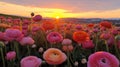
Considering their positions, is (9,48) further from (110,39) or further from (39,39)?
(110,39)

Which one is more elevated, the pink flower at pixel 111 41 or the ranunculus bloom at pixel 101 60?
the ranunculus bloom at pixel 101 60

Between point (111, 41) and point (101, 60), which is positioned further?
point (111, 41)

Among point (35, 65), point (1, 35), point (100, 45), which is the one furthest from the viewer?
point (100, 45)

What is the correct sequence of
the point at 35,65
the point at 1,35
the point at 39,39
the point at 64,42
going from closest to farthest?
the point at 35,65
the point at 64,42
the point at 1,35
the point at 39,39

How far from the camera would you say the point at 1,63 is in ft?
10.0

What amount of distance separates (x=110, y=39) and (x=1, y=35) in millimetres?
1137

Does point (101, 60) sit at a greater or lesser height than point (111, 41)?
greater

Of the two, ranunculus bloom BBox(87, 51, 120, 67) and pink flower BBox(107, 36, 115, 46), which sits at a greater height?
ranunculus bloom BBox(87, 51, 120, 67)

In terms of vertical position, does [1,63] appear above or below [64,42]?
below

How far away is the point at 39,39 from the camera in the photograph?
3.59 m

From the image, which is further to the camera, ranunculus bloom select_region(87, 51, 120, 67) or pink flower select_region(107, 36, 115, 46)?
pink flower select_region(107, 36, 115, 46)

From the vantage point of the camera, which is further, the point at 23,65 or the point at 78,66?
the point at 78,66

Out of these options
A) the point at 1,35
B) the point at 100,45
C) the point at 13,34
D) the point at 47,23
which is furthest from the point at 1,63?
the point at 100,45

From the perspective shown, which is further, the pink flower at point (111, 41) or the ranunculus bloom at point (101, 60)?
the pink flower at point (111, 41)
